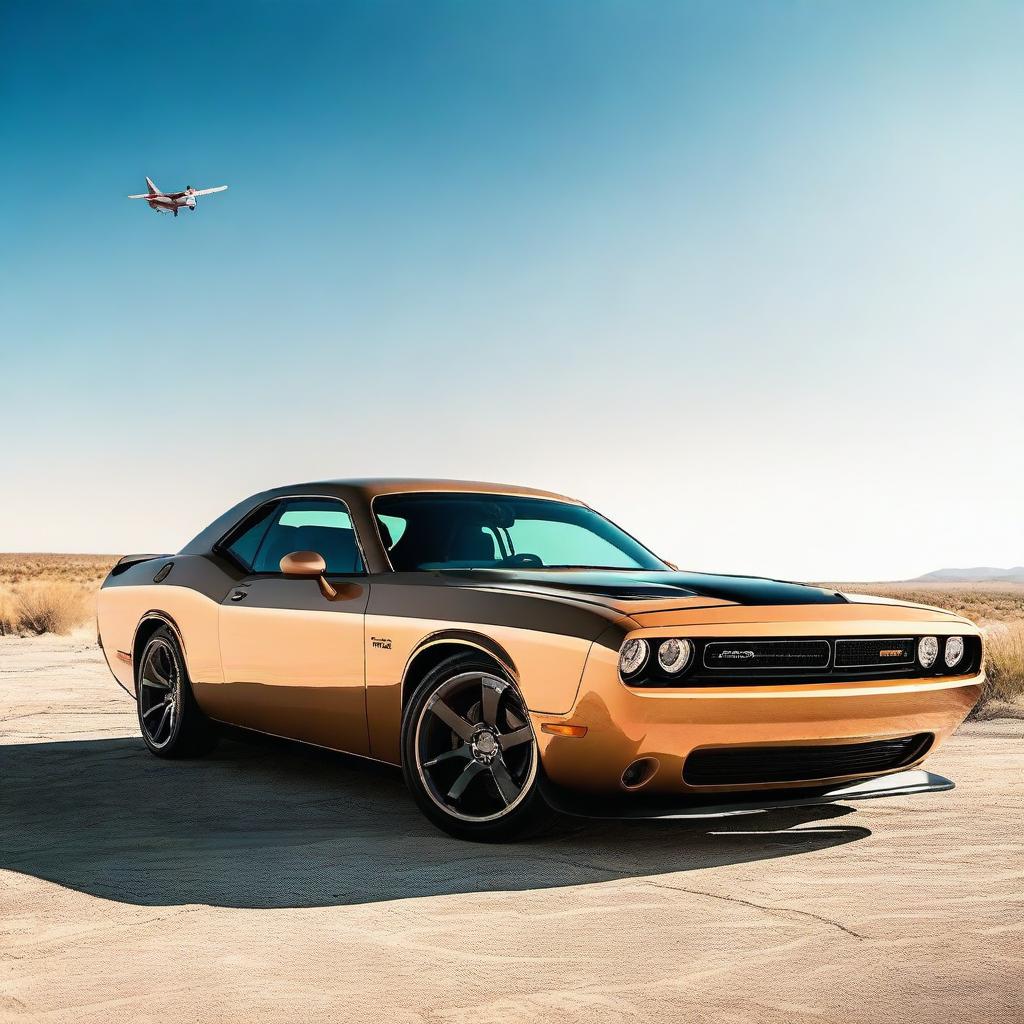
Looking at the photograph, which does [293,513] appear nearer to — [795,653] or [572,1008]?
[795,653]

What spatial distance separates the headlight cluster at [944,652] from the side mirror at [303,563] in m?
2.55

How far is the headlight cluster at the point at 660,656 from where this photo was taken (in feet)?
14.6

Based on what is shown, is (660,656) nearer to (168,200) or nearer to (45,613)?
(45,613)

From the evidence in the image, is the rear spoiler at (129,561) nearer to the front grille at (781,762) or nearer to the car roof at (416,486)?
the car roof at (416,486)

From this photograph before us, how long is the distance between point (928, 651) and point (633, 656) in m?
1.48

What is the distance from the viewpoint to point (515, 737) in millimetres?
4801

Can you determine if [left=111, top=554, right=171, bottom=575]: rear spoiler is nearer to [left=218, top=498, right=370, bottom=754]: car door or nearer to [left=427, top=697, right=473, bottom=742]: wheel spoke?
[left=218, top=498, right=370, bottom=754]: car door

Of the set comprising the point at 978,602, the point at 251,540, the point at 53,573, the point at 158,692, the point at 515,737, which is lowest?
the point at 978,602

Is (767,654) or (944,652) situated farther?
(944,652)

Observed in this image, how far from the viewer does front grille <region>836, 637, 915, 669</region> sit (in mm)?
4848

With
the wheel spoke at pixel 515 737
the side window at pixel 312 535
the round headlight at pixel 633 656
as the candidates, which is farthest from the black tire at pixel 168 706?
the round headlight at pixel 633 656

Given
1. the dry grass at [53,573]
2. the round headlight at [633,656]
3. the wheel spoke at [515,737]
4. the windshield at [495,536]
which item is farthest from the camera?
the dry grass at [53,573]

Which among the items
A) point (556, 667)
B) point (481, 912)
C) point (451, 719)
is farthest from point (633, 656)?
point (481, 912)

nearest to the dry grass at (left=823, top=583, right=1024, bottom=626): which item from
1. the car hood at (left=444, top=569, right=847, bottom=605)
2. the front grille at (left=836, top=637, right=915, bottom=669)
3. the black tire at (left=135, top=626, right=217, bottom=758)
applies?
the front grille at (left=836, top=637, right=915, bottom=669)
